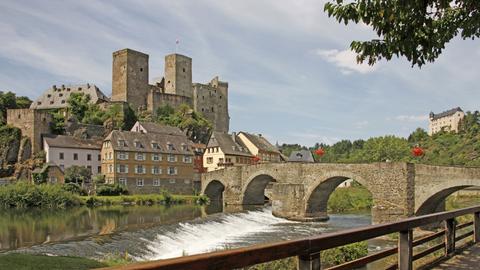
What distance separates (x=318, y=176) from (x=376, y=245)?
14.2 metres

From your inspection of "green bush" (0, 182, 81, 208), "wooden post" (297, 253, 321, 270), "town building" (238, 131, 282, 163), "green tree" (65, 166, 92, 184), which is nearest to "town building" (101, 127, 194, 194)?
"green tree" (65, 166, 92, 184)

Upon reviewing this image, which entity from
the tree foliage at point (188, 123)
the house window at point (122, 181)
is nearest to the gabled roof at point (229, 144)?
the tree foliage at point (188, 123)

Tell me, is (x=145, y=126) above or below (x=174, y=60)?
below

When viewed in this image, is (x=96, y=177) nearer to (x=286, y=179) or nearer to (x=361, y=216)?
(x=286, y=179)

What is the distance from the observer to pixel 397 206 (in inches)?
1198

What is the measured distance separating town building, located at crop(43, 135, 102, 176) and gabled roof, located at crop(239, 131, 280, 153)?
75.9 feet

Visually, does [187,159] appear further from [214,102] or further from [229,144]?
[214,102]

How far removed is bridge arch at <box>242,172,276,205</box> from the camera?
47.2 meters

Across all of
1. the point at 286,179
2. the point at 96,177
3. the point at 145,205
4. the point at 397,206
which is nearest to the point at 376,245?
the point at 397,206

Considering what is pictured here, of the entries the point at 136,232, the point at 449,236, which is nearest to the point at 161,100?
the point at 136,232

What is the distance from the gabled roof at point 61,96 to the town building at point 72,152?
20.1m

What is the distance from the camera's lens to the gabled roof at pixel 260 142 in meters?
71.8

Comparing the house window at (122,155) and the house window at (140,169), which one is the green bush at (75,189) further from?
the house window at (140,169)

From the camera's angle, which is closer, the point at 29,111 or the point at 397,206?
the point at 397,206
